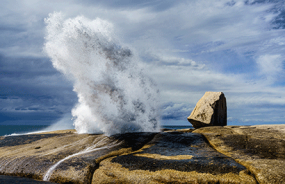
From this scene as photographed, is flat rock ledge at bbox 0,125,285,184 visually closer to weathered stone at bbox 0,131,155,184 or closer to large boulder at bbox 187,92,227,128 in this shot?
weathered stone at bbox 0,131,155,184

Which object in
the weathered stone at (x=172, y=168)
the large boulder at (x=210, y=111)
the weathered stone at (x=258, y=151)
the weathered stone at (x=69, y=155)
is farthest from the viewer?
the large boulder at (x=210, y=111)

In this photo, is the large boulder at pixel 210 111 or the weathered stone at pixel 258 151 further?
the large boulder at pixel 210 111

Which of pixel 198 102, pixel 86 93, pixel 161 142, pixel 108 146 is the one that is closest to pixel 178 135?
pixel 161 142

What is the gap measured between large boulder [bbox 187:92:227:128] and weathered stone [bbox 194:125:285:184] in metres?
2.20

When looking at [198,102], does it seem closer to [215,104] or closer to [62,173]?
[215,104]

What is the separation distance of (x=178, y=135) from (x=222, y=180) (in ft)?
12.0

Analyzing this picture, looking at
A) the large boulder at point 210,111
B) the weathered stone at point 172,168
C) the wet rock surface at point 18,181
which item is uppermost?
the large boulder at point 210,111

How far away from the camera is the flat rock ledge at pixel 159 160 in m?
5.41

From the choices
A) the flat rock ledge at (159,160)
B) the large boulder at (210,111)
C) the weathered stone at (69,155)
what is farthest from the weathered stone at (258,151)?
the weathered stone at (69,155)

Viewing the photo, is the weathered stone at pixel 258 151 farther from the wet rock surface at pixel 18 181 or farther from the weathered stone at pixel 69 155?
the wet rock surface at pixel 18 181

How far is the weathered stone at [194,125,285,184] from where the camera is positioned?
5195mm

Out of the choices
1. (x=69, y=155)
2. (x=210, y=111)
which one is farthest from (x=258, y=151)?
(x=69, y=155)

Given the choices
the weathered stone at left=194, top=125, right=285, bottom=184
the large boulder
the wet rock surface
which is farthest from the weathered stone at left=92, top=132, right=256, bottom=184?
the large boulder

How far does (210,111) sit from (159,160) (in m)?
6.53
